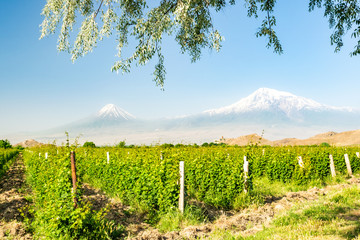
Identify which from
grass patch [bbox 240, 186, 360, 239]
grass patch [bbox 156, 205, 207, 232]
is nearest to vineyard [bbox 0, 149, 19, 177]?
grass patch [bbox 156, 205, 207, 232]

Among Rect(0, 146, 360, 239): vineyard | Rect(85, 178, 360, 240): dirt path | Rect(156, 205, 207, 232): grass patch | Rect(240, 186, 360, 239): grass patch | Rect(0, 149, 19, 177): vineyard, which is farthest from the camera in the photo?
Rect(0, 149, 19, 177): vineyard

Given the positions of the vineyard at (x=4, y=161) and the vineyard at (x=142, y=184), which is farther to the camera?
the vineyard at (x=4, y=161)

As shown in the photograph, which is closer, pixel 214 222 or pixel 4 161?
pixel 214 222

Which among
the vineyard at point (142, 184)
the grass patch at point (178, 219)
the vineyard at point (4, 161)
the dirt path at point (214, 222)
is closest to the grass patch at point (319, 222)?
the dirt path at point (214, 222)

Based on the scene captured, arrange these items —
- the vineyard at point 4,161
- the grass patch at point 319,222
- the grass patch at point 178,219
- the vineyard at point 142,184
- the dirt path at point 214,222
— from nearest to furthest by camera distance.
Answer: the grass patch at point 319,222, the vineyard at point 142,184, the dirt path at point 214,222, the grass patch at point 178,219, the vineyard at point 4,161

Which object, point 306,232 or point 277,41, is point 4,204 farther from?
point 277,41

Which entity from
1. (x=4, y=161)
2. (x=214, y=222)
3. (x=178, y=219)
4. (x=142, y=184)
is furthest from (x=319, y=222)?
(x=4, y=161)

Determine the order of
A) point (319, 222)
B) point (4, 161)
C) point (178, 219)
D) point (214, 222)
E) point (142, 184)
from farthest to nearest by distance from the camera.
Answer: point (4, 161) → point (142, 184) → point (214, 222) → point (178, 219) → point (319, 222)

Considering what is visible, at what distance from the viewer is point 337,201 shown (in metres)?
7.82

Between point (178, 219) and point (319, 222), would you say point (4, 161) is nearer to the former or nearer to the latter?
point (178, 219)

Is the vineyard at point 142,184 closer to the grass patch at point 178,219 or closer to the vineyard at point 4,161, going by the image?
the grass patch at point 178,219

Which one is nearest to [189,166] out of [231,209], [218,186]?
[218,186]

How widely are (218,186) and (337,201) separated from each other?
350cm

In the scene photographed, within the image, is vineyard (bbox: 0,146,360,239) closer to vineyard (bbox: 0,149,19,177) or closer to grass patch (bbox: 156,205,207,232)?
grass patch (bbox: 156,205,207,232)
